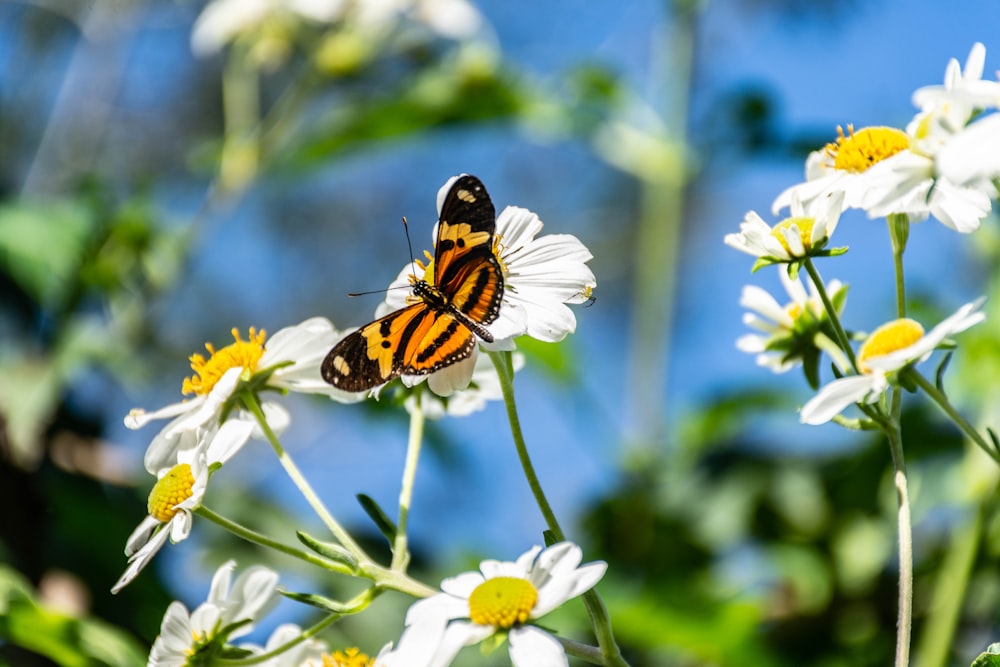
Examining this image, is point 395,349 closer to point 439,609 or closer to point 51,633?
point 439,609

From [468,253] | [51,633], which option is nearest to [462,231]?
[468,253]

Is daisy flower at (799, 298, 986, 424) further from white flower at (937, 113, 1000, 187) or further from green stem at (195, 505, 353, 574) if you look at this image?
green stem at (195, 505, 353, 574)

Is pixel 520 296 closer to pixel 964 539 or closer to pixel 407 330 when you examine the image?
pixel 407 330

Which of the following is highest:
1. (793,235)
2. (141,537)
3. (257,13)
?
(257,13)

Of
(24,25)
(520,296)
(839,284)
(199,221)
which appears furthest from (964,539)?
(24,25)

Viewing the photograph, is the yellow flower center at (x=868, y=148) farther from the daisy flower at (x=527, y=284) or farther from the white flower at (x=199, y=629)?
the white flower at (x=199, y=629)

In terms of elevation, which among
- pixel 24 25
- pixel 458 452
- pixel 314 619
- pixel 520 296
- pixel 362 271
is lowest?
pixel 314 619
